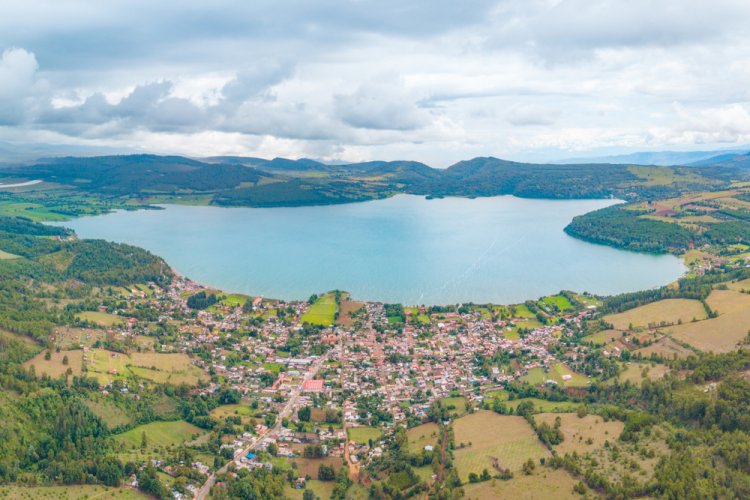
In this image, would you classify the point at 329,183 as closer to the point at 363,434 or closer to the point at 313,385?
the point at 313,385

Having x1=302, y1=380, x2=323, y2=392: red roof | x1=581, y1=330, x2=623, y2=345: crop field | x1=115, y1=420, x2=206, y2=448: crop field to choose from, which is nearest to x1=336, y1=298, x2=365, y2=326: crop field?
x1=302, y1=380, x2=323, y2=392: red roof

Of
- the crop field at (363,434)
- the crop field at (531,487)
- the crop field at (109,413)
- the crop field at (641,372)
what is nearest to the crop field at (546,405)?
the crop field at (641,372)

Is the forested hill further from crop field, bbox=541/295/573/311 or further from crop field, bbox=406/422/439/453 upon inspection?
crop field, bbox=406/422/439/453

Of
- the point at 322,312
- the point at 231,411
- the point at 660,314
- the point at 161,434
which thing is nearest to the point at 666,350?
the point at 660,314

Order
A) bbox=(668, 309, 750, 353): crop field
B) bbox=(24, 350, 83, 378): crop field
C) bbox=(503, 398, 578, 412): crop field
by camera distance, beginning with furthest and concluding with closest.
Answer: bbox=(668, 309, 750, 353): crop field < bbox=(24, 350, 83, 378): crop field < bbox=(503, 398, 578, 412): crop field

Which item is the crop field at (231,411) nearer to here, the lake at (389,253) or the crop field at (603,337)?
the lake at (389,253)

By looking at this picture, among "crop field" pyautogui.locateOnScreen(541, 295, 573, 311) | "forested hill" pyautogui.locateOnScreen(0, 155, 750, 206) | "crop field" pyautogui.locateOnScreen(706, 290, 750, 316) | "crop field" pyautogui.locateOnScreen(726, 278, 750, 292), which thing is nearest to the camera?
"crop field" pyautogui.locateOnScreen(706, 290, 750, 316)

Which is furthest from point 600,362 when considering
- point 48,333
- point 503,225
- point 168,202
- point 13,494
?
point 168,202

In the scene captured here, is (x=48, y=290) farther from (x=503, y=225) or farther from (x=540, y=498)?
(x=503, y=225)
